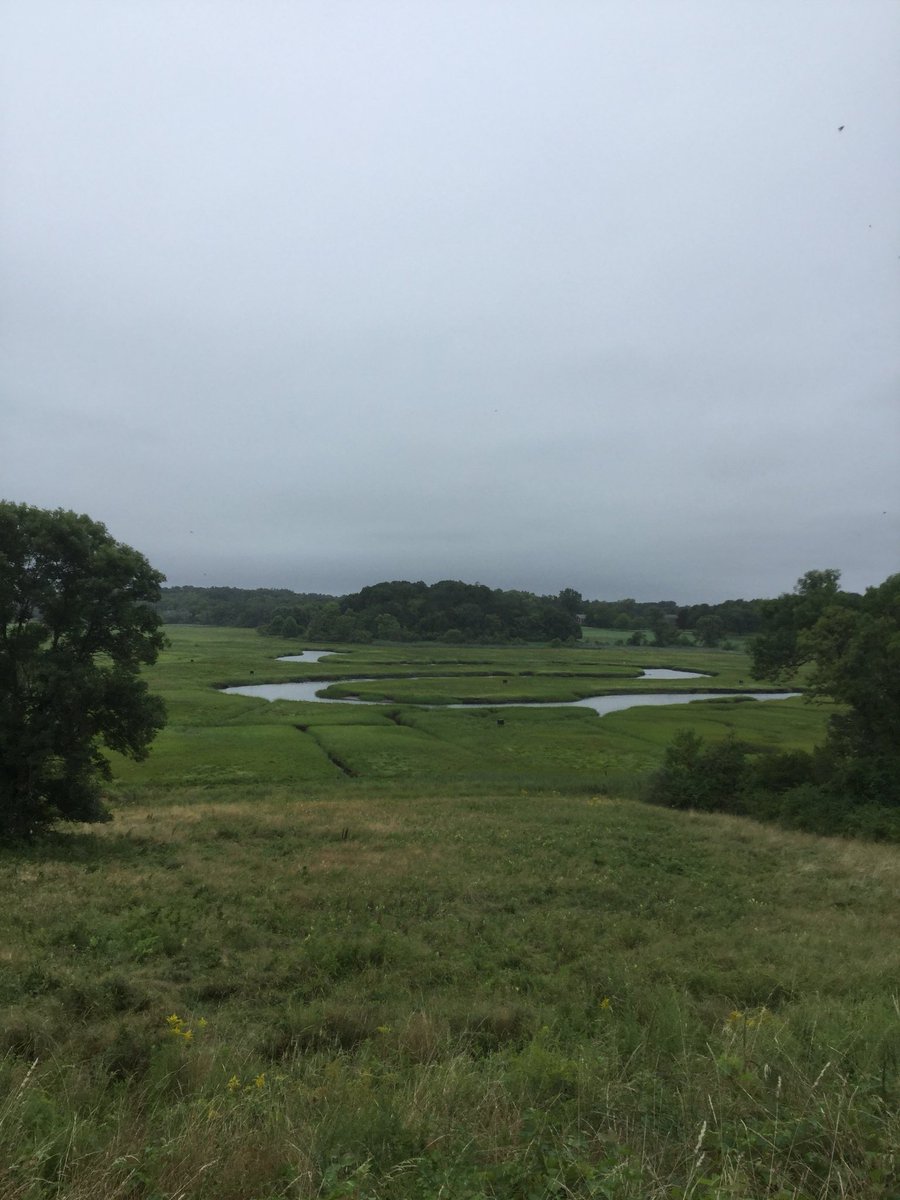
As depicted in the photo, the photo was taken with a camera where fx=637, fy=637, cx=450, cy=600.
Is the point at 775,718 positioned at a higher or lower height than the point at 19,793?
lower

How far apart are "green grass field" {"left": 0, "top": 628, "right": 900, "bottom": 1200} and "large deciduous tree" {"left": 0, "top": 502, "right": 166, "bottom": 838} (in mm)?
2057

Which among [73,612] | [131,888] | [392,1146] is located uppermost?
[73,612]

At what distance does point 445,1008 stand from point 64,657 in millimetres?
17109

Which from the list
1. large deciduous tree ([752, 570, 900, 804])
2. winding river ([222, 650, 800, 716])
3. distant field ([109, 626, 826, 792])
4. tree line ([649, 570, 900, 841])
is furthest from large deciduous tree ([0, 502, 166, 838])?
winding river ([222, 650, 800, 716])

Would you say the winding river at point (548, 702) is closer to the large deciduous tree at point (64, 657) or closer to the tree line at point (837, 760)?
the tree line at point (837, 760)

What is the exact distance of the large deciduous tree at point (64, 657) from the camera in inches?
766

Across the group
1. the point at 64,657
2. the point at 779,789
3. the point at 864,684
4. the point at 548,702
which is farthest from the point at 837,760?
the point at 548,702

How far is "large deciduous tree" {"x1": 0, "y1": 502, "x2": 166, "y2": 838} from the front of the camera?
1945 cm

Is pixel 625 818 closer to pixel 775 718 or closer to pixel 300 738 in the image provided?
pixel 300 738

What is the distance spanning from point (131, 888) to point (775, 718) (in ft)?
217

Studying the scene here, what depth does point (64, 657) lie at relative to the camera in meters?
20.0

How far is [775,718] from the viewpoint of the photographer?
2603 inches

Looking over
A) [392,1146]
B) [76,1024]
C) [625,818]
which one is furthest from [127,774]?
[392,1146]

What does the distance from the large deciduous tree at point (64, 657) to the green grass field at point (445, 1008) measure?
2057 millimetres
